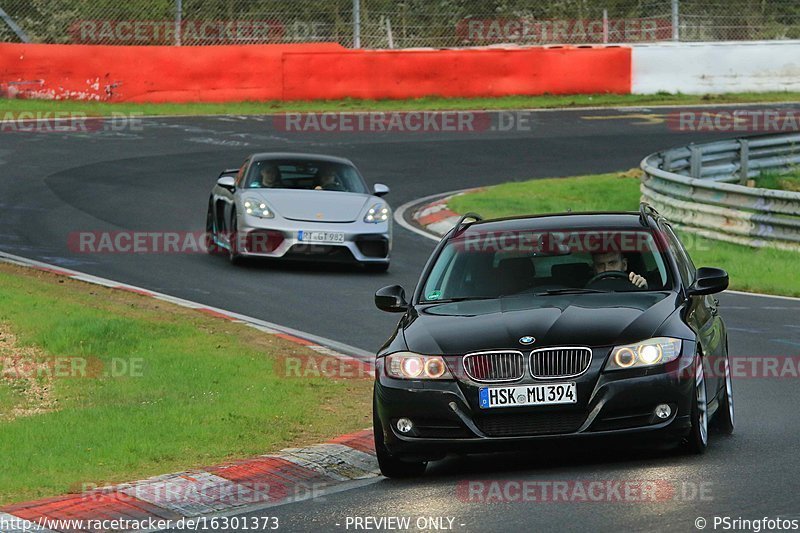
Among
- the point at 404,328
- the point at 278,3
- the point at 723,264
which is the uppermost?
the point at 278,3

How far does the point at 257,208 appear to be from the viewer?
18.1 meters

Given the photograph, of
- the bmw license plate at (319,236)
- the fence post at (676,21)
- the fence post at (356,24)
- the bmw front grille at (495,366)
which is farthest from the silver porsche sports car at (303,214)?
the fence post at (676,21)

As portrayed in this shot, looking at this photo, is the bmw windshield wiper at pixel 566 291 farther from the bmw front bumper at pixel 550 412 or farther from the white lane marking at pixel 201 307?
the white lane marking at pixel 201 307

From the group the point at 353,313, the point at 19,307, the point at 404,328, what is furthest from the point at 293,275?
the point at 404,328

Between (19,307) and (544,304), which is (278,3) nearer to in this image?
(19,307)

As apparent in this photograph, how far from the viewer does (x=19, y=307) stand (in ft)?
45.8

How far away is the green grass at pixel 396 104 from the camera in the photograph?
33156 millimetres

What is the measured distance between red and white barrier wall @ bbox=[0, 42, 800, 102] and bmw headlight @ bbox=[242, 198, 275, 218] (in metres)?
15.6

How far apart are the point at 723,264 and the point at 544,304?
10.7 m

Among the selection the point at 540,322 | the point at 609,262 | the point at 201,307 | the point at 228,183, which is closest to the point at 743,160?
the point at 228,183

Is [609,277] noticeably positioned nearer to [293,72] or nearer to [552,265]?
[552,265]

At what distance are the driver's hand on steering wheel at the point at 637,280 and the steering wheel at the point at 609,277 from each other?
0.08ft

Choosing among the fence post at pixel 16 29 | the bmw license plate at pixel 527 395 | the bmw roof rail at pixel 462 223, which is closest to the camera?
the bmw license plate at pixel 527 395

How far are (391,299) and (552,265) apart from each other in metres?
1.01
